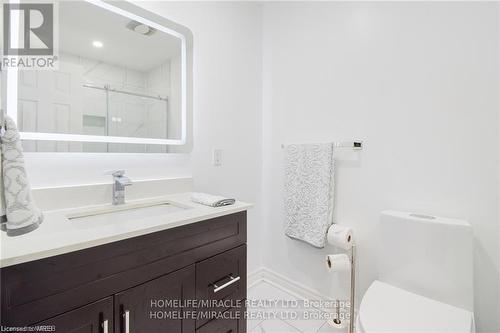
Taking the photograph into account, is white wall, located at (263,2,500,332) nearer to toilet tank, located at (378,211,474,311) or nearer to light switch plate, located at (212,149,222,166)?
toilet tank, located at (378,211,474,311)

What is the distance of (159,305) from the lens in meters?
0.84

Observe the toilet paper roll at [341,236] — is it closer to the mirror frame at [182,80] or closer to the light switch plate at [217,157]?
the light switch plate at [217,157]

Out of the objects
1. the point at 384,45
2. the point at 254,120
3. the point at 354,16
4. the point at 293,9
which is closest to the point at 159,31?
the point at 254,120

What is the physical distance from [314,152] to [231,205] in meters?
0.72

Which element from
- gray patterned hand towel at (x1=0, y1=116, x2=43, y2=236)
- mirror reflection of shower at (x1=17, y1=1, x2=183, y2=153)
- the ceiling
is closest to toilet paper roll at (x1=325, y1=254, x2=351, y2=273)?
mirror reflection of shower at (x1=17, y1=1, x2=183, y2=153)

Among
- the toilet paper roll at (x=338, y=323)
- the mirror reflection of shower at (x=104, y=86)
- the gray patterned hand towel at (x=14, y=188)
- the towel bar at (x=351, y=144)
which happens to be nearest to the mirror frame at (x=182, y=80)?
the mirror reflection of shower at (x=104, y=86)

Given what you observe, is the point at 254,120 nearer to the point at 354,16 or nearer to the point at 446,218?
the point at 354,16

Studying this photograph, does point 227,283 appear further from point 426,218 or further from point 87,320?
point 426,218

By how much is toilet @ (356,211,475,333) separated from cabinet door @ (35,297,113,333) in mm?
894

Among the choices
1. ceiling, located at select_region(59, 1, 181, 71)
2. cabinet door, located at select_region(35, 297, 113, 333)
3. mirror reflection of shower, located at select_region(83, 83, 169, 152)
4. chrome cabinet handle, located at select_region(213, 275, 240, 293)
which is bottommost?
chrome cabinet handle, located at select_region(213, 275, 240, 293)

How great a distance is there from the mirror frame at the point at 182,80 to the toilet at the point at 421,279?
1266mm

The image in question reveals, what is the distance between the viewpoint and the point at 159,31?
1.37 metres

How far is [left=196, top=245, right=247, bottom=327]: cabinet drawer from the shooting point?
0.97 meters

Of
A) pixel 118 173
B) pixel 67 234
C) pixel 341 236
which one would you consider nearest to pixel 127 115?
pixel 118 173
